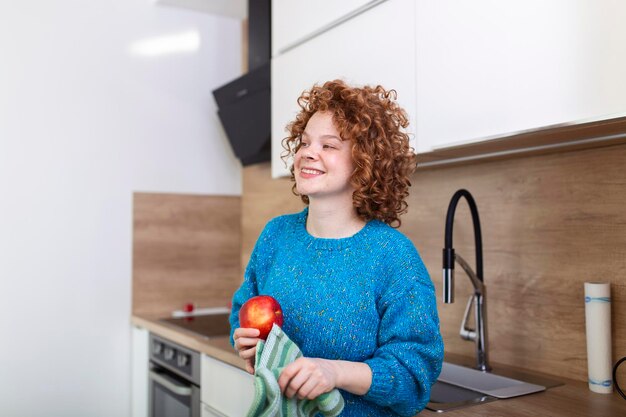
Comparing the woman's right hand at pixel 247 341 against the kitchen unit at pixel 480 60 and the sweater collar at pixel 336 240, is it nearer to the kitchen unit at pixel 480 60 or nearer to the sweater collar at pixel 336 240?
the sweater collar at pixel 336 240

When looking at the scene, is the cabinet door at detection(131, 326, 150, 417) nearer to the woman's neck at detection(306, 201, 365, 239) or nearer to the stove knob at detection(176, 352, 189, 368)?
the stove knob at detection(176, 352, 189, 368)

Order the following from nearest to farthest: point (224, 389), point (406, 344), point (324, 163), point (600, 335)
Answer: point (406, 344) < point (324, 163) < point (600, 335) < point (224, 389)

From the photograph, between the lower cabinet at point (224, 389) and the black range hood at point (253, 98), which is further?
the black range hood at point (253, 98)

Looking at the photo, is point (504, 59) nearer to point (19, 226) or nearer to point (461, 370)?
point (461, 370)

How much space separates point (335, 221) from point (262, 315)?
217 mm

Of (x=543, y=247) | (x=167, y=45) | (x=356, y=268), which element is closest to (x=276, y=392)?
(x=356, y=268)

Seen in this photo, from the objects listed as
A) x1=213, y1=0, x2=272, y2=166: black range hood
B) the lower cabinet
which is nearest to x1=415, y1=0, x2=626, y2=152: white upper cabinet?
the lower cabinet

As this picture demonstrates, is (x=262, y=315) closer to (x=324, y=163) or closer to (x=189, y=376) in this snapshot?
(x=324, y=163)

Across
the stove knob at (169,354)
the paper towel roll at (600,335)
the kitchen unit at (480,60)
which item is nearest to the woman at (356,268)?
the kitchen unit at (480,60)

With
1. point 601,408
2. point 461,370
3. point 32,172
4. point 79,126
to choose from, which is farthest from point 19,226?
point 601,408

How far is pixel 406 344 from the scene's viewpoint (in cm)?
92

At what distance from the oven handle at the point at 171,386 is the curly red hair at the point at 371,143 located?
118 centimetres

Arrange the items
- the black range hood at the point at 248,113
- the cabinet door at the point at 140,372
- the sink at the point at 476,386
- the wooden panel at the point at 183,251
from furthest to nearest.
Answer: the wooden panel at the point at 183,251 → the cabinet door at the point at 140,372 → the black range hood at the point at 248,113 → the sink at the point at 476,386

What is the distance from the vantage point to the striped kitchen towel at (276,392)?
83cm
